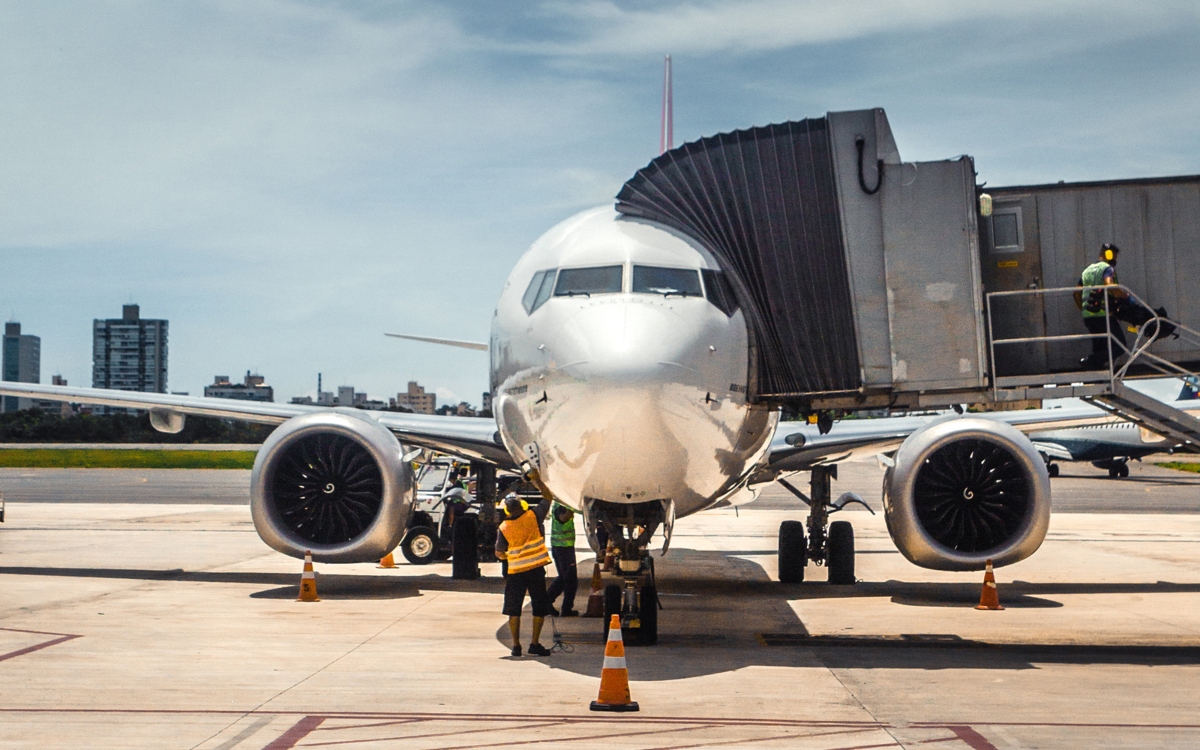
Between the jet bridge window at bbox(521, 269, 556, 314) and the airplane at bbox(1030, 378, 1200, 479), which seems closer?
the jet bridge window at bbox(521, 269, 556, 314)

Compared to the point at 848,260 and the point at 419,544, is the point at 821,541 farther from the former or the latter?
the point at 419,544

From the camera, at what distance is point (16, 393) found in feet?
55.3

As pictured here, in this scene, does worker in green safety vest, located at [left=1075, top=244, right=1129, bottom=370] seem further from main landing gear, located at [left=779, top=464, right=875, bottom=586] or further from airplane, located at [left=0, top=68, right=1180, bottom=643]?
main landing gear, located at [left=779, top=464, right=875, bottom=586]

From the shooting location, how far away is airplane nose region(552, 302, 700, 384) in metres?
8.89

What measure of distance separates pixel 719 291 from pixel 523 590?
10.1 ft

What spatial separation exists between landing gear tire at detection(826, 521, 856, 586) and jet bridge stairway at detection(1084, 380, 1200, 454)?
5.73 meters

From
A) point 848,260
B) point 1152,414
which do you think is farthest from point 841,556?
point 848,260

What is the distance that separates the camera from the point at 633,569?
10.5m

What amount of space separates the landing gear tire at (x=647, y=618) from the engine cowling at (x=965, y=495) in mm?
4262

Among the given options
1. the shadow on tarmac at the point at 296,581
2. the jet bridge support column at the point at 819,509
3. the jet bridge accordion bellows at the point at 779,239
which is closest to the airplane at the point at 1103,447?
the jet bridge support column at the point at 819,509

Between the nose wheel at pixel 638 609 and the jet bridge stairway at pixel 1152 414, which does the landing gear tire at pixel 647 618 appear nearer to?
the nose wheel at pixel 638 609

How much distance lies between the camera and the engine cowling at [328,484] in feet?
48.1

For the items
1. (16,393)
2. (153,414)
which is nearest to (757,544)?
(153,414)

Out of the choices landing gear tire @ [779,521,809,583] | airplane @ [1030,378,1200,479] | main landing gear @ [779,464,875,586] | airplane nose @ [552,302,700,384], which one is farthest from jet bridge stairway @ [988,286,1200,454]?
airplane @ [1030,378,1200,479]
